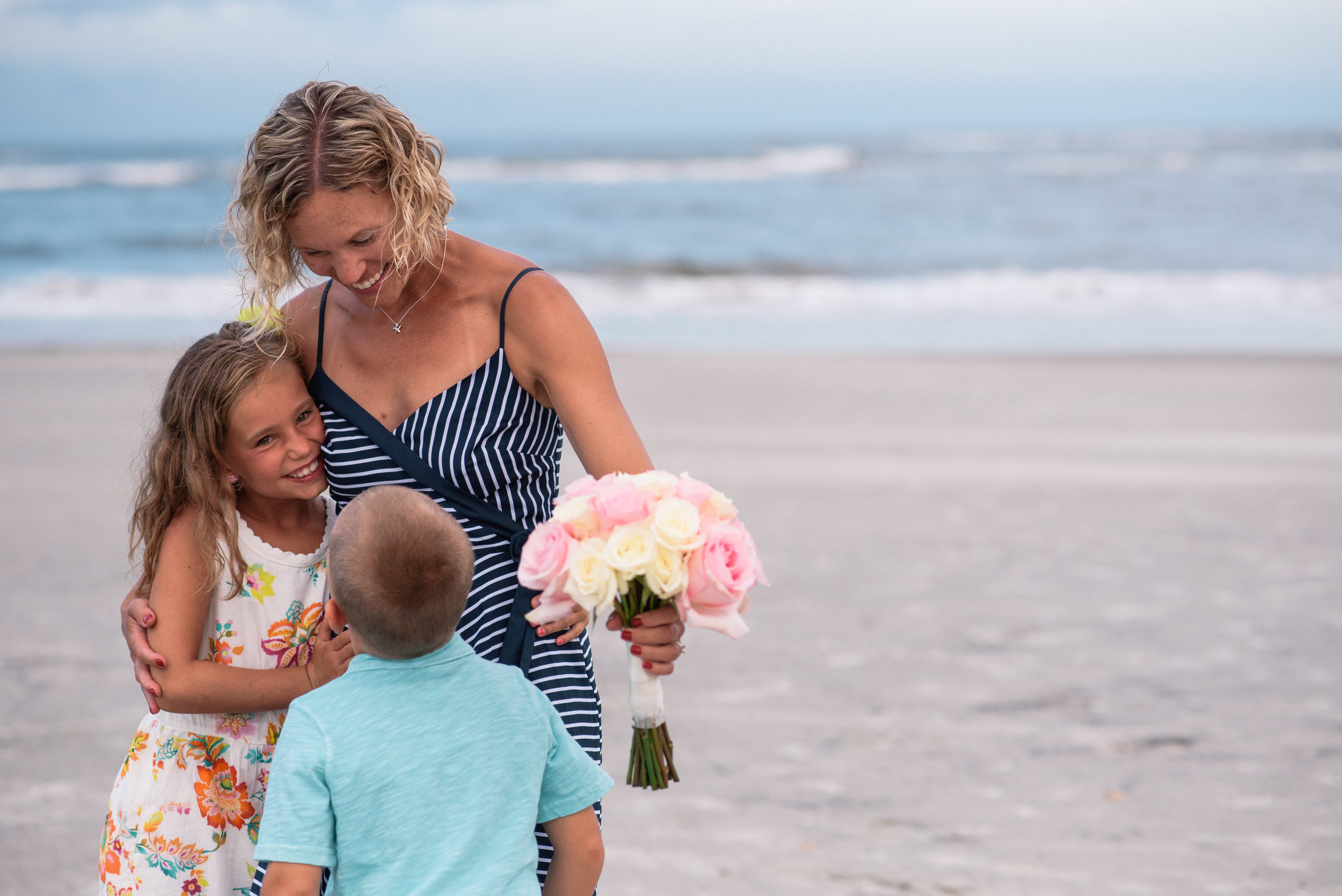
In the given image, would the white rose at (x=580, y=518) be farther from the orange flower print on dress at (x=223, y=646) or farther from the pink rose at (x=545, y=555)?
the orange flower print on dress at (x=223, y=646)

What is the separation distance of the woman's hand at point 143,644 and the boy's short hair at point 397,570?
625 mm

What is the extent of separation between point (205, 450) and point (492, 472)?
544 millimetres

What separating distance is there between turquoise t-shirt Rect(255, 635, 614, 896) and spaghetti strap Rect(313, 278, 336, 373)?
2.44ft

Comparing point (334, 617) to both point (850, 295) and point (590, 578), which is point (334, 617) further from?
point (850, 295)

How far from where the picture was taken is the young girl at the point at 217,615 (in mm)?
2176

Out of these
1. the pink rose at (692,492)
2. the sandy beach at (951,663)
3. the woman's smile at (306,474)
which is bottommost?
the sandy beach at (951,663)

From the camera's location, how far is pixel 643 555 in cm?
176

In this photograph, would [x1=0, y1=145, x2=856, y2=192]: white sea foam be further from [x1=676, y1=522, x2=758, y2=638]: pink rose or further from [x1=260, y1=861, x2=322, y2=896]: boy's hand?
[x1=260, y1=861, x2=322, y2=896]: boy's hand

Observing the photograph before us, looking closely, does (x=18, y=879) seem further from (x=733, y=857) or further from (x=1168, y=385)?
(x=1168, y=385)

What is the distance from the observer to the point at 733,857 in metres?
3.75

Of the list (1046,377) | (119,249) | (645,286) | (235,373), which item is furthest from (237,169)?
(119,249)

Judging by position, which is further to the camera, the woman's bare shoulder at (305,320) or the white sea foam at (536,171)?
the white sea foam at (536,171)

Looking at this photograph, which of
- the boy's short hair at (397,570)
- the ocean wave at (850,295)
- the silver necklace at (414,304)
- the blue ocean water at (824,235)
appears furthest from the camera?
the blue ocean water at (824,235)

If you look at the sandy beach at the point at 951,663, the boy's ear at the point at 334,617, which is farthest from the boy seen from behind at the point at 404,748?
the sandy beach at the point at 951,663
